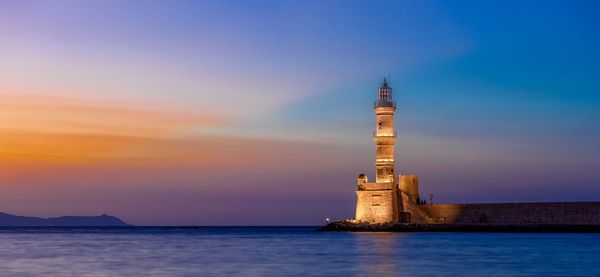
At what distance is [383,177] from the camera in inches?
2579

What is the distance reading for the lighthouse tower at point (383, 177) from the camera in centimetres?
6525

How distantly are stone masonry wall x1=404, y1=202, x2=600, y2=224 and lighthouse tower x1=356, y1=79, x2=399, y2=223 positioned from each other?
1.58 metres

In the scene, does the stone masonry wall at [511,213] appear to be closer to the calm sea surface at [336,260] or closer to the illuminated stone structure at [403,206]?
the illuminated stone structure at [403,206]

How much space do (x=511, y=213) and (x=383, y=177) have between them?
8809mm

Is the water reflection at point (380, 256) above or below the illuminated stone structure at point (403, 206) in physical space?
below

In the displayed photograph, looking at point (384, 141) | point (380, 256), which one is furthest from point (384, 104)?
point (380, 256)

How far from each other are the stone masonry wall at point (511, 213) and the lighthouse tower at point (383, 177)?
1577 millimetres

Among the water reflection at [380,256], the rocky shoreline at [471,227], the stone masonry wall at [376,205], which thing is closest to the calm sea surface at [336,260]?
the water reflection at [380,256]

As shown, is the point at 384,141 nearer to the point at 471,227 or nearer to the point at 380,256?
the point at 471,227

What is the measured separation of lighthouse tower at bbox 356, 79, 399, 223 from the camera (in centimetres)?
6525

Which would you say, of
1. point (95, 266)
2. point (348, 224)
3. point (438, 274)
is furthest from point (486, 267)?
point (348, 224)

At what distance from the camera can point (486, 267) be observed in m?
35.8

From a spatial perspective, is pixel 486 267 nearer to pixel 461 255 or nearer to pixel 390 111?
pixel 461 255

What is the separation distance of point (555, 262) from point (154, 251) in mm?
20053
